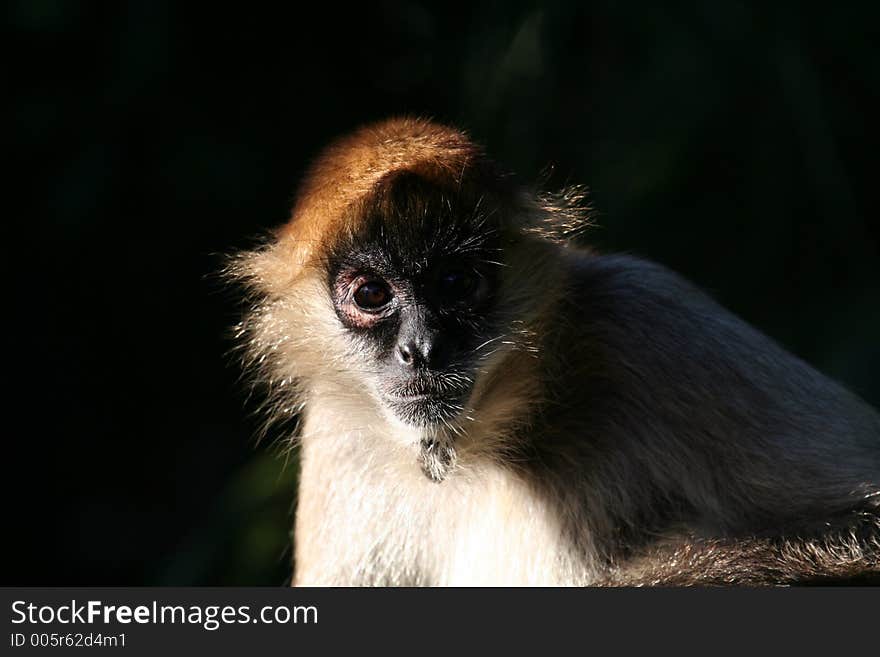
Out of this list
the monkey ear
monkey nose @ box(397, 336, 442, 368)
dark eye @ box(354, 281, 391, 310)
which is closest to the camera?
monkey nose @ box(397, 336, 442, 368)

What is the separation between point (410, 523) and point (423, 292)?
3.21 ft

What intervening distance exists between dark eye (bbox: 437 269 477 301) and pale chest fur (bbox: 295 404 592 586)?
21.9 inches

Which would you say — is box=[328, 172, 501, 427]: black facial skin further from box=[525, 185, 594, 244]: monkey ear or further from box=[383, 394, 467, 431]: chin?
box=[525, 185, 594, 244]: monkey ear

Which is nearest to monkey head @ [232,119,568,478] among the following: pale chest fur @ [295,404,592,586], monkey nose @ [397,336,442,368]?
monkey nose @ [397,336,442,368]

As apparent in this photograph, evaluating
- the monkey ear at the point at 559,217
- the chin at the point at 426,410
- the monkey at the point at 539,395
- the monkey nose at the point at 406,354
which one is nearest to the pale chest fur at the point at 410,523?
the monkey at the point at 539,395

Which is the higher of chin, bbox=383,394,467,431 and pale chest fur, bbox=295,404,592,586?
chin, bbox=383,394,467,431

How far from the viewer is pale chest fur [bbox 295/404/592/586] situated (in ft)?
12.0

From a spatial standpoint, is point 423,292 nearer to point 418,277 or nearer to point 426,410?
point 418,277

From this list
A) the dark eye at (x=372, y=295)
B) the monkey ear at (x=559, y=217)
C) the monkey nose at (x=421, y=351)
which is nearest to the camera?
the monkey nose at (x=421, y=351)

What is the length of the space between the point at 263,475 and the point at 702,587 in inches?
124

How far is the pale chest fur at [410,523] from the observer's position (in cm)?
365

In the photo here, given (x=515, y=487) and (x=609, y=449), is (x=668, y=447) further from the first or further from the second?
(x=515, y=487)

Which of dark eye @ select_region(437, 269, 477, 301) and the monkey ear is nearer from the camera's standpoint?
dark eye @ select_region(437, 269, 477, 301)

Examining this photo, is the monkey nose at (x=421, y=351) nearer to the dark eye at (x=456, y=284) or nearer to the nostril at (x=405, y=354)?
the nostril at (x=405, y=354)
